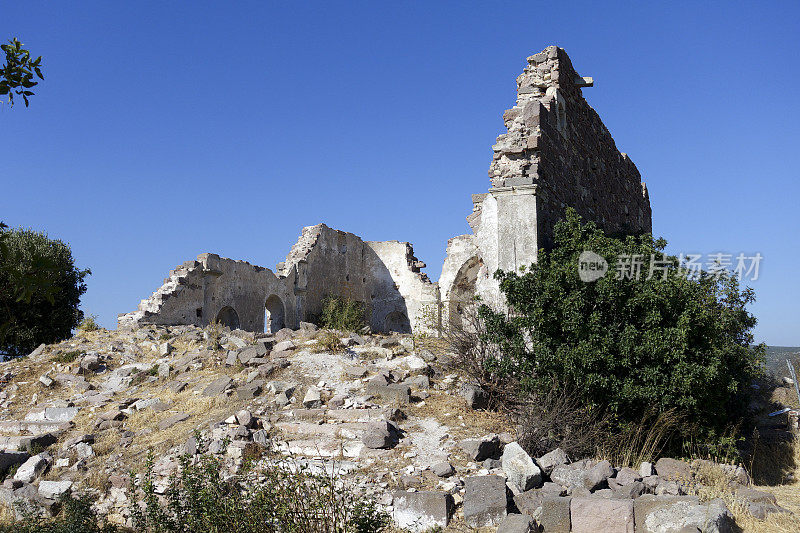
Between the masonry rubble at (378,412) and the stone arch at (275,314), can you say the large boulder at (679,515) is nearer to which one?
the masonry rubble at (378,412)

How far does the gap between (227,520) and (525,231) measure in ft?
19.0

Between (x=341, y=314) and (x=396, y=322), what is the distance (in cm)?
430

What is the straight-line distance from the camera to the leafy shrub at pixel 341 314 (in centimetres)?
1875

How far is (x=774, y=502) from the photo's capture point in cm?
657

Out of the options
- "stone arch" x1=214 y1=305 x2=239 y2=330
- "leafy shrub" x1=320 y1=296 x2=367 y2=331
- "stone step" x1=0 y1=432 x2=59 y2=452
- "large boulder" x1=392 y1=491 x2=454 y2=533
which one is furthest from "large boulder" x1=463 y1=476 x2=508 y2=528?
"stone arch" x1=214 y1=305 x2=239 y2=330

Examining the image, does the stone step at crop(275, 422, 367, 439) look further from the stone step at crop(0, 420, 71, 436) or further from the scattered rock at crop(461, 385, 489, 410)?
the stone step at crop(0, 420, 71, 436)

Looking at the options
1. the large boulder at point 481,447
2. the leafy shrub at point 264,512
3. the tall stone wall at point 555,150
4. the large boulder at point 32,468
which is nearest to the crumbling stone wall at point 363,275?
the tall stone wall at point 555,150

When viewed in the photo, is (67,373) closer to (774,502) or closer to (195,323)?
(195,323)

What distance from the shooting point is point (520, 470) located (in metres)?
6.55

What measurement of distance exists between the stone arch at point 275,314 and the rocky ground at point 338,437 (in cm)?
710

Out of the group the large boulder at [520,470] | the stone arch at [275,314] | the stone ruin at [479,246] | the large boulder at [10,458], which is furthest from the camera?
the stone arch at [275,314]

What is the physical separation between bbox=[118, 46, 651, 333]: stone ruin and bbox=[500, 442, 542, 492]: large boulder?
9.48 ft

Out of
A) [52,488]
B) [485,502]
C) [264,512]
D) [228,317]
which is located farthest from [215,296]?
[264,512]

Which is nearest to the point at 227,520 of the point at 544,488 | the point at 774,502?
the point at 544,488
